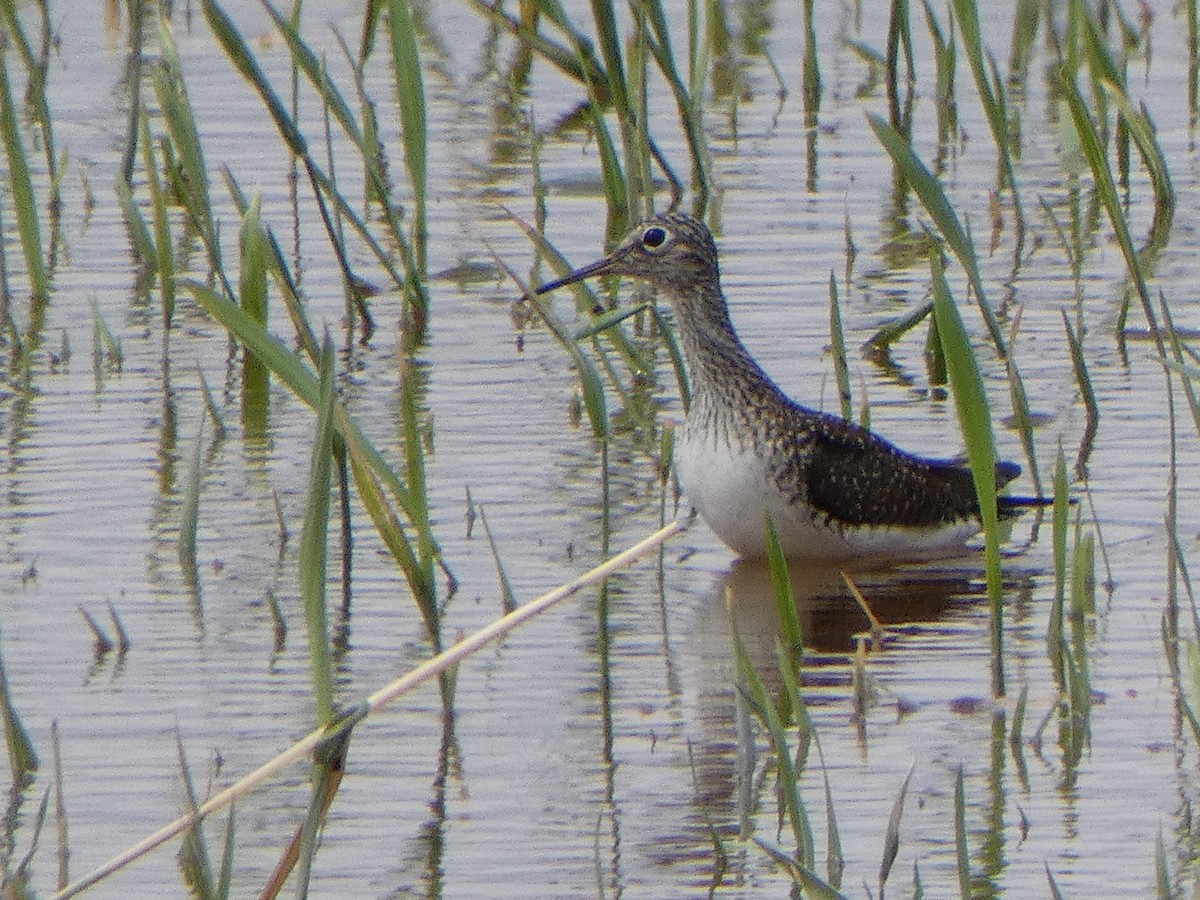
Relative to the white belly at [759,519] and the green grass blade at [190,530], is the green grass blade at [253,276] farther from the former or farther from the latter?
the white belly at [759,519]

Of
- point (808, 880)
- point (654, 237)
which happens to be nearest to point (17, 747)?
point (808, 880)

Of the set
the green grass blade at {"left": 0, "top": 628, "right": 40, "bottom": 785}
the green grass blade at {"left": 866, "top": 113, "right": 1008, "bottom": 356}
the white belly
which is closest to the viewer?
the green grass blade at {"left": 0, "top": 628, "right": 40, "bottom": 785}

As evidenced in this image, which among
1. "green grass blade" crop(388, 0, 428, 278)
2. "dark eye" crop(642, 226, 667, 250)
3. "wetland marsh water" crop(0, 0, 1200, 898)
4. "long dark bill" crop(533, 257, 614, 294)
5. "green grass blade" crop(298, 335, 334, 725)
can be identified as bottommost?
"wetland marsh water" crop(0, 0, 1200, 898)

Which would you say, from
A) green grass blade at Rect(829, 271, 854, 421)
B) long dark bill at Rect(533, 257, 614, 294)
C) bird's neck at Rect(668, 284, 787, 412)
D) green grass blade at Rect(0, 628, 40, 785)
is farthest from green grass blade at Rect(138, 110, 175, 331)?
green grass blade at Rect(0, 628, 40, 785)

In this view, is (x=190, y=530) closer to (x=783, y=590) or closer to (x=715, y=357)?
(x=715, y=357)

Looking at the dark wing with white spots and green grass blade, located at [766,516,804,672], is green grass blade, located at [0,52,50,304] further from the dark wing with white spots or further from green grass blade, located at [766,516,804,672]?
green grass blade, located at [766,516,804,672]

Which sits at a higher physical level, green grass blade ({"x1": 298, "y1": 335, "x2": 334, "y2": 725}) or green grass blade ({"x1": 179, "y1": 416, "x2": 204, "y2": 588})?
green grass blade ({"x1": 298, "y1": 335, "x2": 334, "y2": 725})

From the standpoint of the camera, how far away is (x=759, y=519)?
311 inches

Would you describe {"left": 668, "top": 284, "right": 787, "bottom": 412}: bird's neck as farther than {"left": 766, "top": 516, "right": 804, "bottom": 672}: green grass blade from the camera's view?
Yes

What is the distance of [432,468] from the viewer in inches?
335

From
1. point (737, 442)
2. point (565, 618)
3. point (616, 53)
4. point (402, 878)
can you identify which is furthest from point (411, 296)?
point (402, 878)

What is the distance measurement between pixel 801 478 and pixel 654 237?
3.82ft

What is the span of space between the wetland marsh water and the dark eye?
0.67 metres

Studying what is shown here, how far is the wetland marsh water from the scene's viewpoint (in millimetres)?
5590
